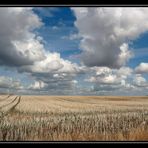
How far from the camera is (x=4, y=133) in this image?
22.6 ft

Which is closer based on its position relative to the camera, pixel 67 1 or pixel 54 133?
pixel 67 1

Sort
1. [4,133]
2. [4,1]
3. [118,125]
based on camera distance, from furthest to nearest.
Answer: [118,125] < [4,133] < [4,1]

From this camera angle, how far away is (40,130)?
733 centimetres

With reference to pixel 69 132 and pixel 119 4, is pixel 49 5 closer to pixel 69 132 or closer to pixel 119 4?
pixel 119 4

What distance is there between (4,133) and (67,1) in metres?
2.75

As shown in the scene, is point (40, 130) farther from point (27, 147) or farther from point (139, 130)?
point (139, 130)

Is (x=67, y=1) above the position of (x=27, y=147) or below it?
above

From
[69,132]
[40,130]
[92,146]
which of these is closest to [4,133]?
[40,130]

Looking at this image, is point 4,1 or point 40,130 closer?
point 4,1

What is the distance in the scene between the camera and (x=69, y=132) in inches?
282

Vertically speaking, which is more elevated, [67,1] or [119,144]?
[67,1]

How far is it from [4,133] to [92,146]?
1.87m

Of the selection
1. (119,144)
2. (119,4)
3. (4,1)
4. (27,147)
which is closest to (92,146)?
(119,144)

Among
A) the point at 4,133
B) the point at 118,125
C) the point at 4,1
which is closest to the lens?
the point at 4,1
